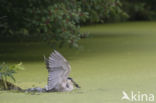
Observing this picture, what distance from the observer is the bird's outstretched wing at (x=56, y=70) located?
440 cm

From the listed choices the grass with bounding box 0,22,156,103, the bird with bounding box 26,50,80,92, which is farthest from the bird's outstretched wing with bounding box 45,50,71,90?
the grass with bounding box 0,22,156,103

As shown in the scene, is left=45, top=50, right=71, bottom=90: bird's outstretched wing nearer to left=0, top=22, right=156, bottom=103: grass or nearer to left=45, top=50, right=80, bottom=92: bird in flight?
left=45, top=50, right=80, bottom=92: bird in flight

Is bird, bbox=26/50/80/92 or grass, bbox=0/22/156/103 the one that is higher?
bird, bbox=26/50/80/92

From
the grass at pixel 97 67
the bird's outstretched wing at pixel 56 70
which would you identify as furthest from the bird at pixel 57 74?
the grass at pixel 97 67

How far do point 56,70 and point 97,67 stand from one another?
1.65m

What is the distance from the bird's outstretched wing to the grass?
14cm

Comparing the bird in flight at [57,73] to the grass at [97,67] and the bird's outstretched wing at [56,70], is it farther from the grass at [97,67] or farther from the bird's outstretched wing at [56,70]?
the grass at [97,67]

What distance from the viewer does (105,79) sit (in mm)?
5172

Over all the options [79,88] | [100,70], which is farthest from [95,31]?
[79,88]

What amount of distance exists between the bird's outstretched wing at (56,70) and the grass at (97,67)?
5.6 inches

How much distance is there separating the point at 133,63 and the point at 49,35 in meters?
1.22

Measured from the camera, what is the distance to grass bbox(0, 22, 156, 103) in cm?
420

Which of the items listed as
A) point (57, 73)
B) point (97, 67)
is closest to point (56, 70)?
point (57, 73)

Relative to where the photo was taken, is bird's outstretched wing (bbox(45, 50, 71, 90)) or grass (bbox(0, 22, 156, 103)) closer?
grass (bbox(0, 22, 156, 103))
